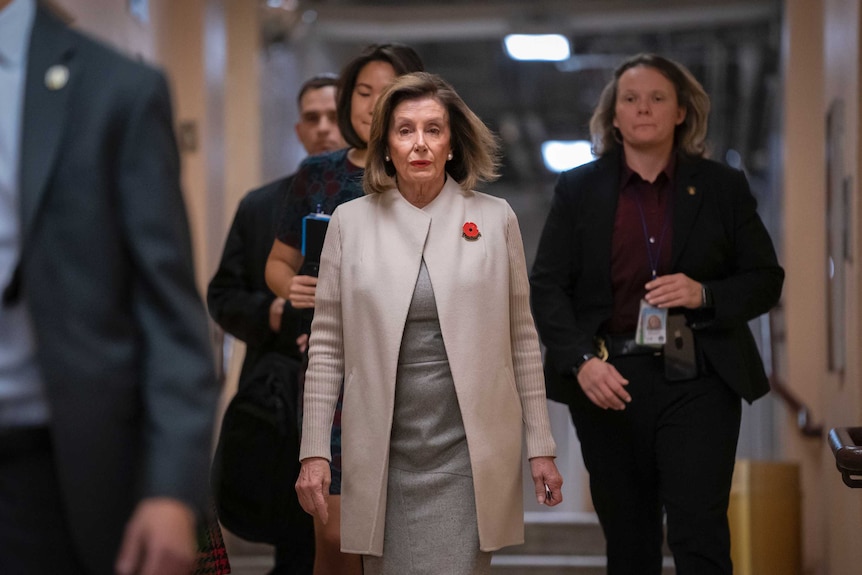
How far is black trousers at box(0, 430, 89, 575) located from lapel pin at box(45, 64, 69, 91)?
0.48 m

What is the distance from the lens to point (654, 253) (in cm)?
398

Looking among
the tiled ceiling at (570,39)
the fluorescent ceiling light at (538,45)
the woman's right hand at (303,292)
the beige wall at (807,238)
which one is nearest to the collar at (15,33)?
the woman's right hand at (303,292)

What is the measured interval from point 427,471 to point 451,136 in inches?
34.1

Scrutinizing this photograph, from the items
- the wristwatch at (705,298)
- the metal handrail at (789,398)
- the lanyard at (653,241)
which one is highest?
the lanyard at (653,241)

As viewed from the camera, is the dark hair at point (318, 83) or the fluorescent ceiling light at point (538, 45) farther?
the fluorescent ceiling light at point (538, 45)

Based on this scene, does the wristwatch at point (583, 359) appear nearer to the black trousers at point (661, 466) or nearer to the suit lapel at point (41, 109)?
the black trousers at point (661, 466)

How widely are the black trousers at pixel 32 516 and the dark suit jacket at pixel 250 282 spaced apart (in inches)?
102

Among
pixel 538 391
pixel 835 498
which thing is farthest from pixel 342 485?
pixel 835 498

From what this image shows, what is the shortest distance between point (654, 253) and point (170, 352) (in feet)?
8.01

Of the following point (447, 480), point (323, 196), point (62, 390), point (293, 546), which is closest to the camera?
point (62, 390)

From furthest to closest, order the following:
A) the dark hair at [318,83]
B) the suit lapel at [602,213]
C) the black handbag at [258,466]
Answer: the dark hair at [318,83], the black handbag at [258,466], the suit lapel at [602,213]

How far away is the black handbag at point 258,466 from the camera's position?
4145 mm

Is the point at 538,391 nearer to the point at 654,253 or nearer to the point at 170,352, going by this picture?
Result: the point at 654,253

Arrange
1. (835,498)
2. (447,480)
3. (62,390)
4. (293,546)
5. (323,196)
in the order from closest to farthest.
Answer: (62,390)
(447,480)
(323,196)
(293,546)
(835,498)
